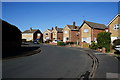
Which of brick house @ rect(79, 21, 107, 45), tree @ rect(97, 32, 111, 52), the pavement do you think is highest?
brick house @ rect(79, 21, 107, 45)

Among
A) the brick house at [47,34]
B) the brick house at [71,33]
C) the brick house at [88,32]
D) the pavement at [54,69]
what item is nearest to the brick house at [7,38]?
the pavement at [54,69]

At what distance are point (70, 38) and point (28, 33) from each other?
119 ft

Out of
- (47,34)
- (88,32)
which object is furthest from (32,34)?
(88,32)

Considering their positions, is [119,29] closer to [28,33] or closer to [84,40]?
[84,40]

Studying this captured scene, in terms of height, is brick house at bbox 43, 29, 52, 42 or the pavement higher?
brick house at bbox 43, 29, 52, 42

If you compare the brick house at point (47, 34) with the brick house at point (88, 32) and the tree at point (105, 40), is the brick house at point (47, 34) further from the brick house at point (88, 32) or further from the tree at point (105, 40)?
the tree at point (105, 40)

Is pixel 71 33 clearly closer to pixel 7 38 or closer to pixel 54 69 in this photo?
pixel 7 38

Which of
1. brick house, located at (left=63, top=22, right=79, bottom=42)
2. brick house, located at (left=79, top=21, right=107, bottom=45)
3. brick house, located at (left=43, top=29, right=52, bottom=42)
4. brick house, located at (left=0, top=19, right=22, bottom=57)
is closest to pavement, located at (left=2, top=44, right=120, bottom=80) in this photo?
brick house, located at (left=0, top=19, right=22, bottom=57)

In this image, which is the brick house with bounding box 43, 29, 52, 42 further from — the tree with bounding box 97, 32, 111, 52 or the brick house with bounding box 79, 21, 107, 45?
the tree with bounding box 97, 32, 111, 52

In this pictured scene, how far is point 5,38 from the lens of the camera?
69.2 ft

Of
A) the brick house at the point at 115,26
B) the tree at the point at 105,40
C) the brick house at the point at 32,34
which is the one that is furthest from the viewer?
the brick house at the point at 32,34

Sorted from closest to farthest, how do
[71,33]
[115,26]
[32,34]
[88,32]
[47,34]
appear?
[115,26] < [88,32] < [71,33] < [47,34] < [32,34]

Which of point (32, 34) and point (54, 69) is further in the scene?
point (32, 34)

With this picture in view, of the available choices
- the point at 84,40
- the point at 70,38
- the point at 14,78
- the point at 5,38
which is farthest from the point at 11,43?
the point at 70,38
